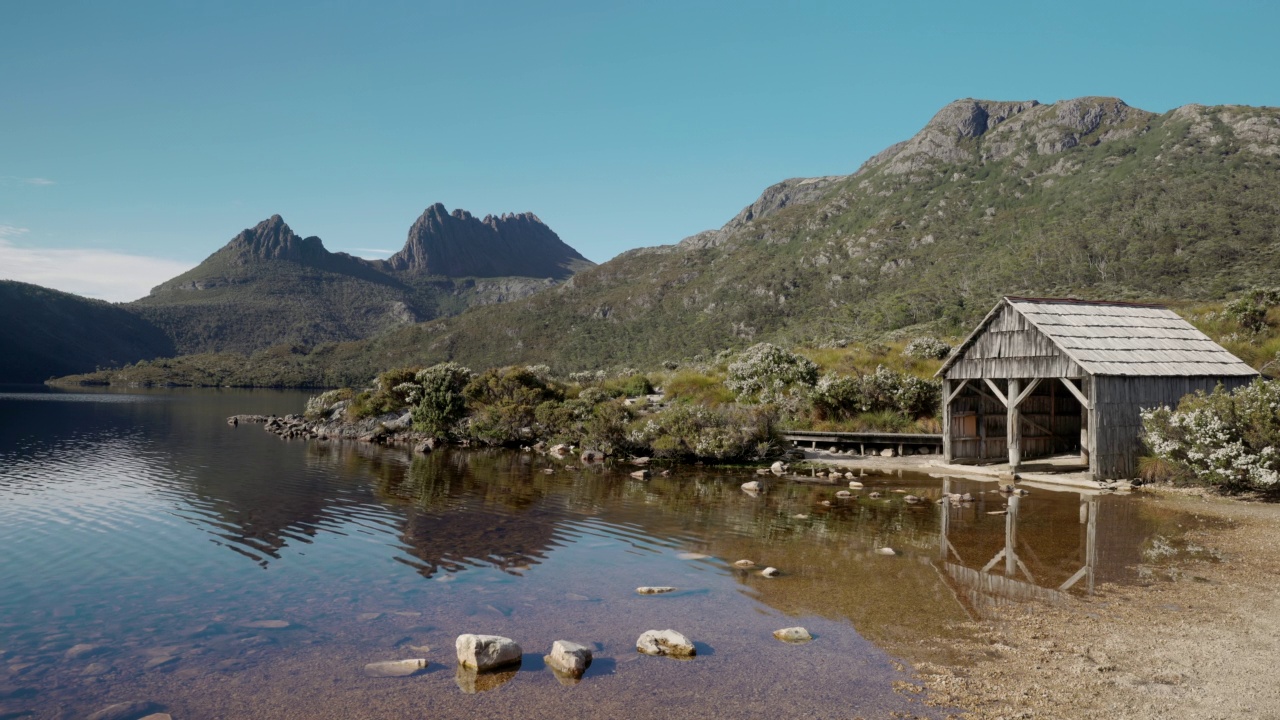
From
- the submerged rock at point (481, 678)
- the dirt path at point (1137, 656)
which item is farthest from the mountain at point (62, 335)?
the dirt path at point (1137, 656)

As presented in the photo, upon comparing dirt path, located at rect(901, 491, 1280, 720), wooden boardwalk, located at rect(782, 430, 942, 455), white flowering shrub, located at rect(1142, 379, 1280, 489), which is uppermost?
white flowering shrub, located at rect(1142, 379, 1280, 489)

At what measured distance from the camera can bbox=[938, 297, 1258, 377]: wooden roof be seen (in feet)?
75.5

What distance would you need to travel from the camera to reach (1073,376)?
2305cm

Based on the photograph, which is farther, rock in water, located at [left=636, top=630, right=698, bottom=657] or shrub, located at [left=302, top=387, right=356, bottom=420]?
shrub, located at [left=302, top=387, right=356, bottom=420]

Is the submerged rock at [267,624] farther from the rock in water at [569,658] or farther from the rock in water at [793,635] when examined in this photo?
the rock in water at [793,635]

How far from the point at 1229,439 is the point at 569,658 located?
63.2 feet

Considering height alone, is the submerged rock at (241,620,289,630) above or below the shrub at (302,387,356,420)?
below

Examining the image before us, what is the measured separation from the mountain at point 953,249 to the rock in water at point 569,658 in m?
57.5

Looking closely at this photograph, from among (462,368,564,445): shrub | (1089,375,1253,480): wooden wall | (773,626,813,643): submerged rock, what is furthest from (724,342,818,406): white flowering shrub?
(773,626,813,643): submerged rock

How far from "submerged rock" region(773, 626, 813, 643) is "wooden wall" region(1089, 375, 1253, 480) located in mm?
16805

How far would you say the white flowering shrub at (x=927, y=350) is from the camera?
38.4 metres

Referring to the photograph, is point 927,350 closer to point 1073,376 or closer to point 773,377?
point 773,377

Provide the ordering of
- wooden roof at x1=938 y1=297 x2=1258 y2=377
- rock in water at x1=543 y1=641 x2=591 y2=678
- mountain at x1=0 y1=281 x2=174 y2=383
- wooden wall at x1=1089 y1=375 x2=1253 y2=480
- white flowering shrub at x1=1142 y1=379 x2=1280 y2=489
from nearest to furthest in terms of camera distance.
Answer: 1. rock in water at x1=543 y1=641 x2=591 y2=678
2. white flowering shrub at x1=1142 y1=379 x2=1280 y2=489
3. wooden wall at x1=1089 y1=375 x2=1253 y2=480
4. wooden roof at x1=938 y1=297 x2=1258 y2=377
5. mountain at x1=0 y1=281 x2=174 y2=383

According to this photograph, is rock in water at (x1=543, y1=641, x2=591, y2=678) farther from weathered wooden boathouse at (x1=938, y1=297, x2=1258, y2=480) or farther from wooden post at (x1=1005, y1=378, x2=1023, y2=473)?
wooden post at (x1=1005, y1=378, x2=1023, y2=473)
